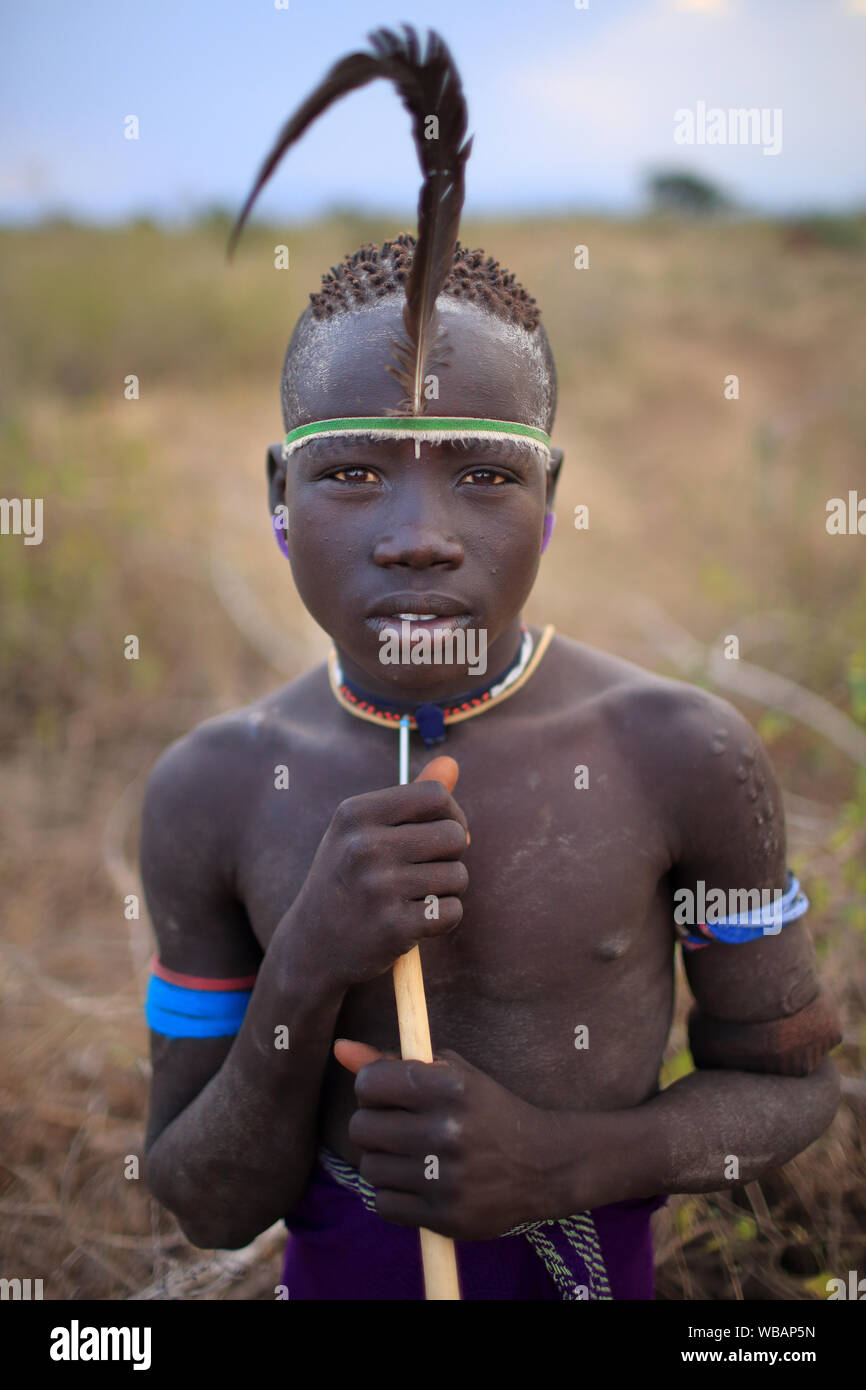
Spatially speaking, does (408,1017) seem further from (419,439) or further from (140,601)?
(140,601)

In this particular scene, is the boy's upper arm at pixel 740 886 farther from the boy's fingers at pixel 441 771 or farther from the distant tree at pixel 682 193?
the distant tree at pixel 682 193

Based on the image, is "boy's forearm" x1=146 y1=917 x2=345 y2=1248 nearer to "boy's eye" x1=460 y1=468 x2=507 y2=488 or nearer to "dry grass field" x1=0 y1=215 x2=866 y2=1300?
"boy's eye" x1=460 y1=468 x2=507 y2=488

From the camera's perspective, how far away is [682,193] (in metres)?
18.8

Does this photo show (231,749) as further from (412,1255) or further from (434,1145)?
(412,1255)

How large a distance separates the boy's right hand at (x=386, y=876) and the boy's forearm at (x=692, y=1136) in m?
0.38

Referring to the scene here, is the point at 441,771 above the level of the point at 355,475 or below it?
below

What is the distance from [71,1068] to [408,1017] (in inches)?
86.3

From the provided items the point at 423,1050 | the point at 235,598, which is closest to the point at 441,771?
the point at 423,1050

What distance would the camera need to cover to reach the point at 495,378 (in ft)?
4.27

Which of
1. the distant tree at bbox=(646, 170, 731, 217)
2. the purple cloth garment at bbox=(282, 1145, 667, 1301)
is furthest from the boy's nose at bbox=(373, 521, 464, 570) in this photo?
the distant tree at bbox=(646, 170, 731, 217)

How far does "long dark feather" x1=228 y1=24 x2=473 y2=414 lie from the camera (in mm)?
1100

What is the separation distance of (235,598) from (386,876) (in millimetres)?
4218

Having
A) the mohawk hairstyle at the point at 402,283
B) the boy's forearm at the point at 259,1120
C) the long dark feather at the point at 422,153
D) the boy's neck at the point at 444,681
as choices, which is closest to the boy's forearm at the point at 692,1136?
the boy's forearm at the point at 259,1120

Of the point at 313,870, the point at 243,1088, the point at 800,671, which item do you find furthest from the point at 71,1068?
the point at 800,671
